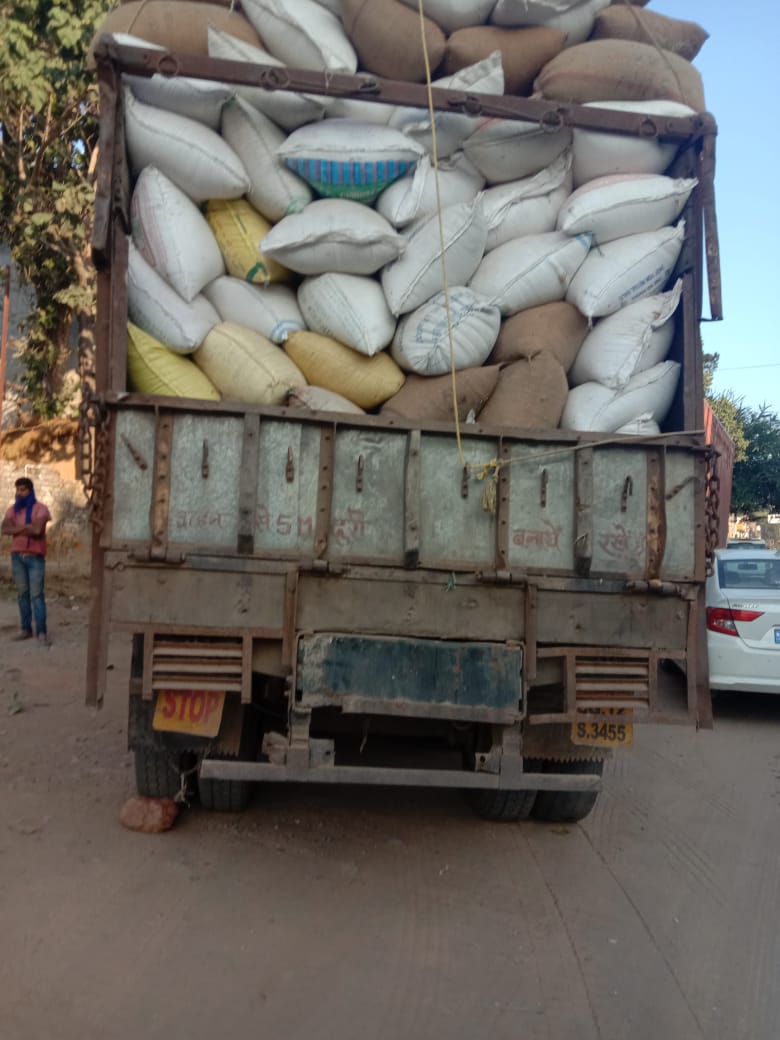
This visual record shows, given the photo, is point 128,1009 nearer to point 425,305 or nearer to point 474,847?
point 474,847

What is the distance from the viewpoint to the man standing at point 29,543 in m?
7.77

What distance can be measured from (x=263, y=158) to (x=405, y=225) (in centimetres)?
67

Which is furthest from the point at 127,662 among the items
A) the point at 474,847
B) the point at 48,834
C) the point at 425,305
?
the point at 425,305

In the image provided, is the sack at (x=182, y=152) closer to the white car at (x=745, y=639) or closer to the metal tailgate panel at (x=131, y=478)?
the metal tailgate panel at (x=131, y=478)

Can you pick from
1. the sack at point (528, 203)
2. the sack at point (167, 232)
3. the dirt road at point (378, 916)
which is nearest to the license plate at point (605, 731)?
the dirt road at point (378, 916)

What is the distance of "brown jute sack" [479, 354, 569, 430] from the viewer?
3.54 m

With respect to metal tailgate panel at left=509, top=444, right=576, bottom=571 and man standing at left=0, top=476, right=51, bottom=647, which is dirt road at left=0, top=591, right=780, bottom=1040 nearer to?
metal tailgate panel at left=509, top=444, right=576, bottom=571

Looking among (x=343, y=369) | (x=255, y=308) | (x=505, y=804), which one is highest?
(x=255, y=308)

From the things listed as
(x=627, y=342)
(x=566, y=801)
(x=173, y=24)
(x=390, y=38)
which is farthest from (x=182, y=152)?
(x=566, y=801)

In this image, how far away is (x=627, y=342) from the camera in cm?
373

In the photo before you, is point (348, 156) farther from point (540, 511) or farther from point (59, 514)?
point (59, 514)

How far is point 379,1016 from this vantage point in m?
2.53

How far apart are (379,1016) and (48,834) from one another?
1.86 m

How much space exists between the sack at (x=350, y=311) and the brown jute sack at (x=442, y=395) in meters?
0.23
